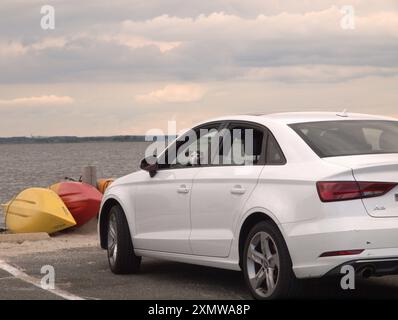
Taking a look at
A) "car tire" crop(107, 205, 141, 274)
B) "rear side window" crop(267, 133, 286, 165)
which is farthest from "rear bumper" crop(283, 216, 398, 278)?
"car tire" crop(107, 205, 141, 274)

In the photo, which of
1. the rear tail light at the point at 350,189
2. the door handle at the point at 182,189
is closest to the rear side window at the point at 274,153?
the rear tail light at the point at 350,189

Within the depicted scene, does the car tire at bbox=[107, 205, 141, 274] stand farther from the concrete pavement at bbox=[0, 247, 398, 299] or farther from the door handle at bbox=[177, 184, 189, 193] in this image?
the door handle at bbox=[177, 184, 189, 193]

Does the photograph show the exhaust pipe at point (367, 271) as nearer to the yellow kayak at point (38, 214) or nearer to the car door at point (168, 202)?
the car door at point (168, 202)

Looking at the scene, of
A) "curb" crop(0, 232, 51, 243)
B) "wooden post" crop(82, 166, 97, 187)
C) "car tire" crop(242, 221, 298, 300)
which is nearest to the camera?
"car tire" crop(242, 221, 298, 300)

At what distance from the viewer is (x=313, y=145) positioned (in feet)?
25.1

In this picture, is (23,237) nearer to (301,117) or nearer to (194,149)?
(194,149)

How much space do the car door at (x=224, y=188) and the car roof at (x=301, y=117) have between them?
83mm

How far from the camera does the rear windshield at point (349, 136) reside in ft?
25.0

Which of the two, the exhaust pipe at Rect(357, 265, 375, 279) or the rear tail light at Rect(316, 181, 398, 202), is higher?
the rear tail light at Rect(316, 181, 398, 202)

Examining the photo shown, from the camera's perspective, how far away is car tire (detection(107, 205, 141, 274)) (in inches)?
388

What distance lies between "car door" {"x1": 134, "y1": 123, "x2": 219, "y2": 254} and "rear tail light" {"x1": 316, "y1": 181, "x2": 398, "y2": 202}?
1.91 metres

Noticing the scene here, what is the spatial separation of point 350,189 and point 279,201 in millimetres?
633
